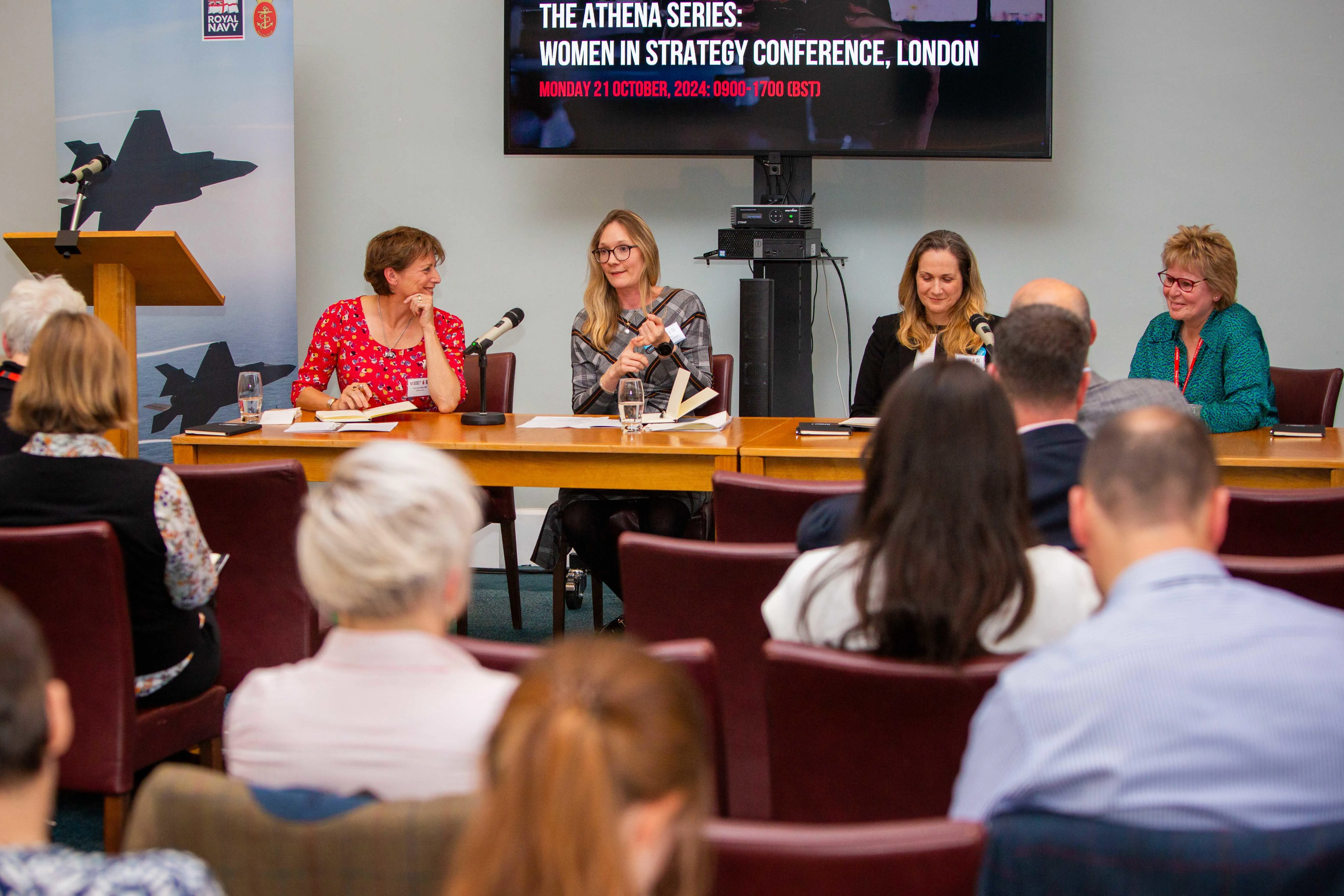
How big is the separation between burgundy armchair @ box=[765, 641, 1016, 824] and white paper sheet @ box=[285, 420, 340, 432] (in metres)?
2.28

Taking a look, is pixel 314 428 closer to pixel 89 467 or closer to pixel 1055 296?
pixel 89 467

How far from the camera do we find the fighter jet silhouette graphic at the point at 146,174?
16.0ft

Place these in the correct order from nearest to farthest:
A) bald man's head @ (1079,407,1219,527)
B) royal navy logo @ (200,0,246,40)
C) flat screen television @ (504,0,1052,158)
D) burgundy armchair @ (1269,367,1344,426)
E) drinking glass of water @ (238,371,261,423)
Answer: bald man's head @ (1079,407,1219,527), drinking glass of water @ (238,371,261,423), burgundy armchair @ (1269,367,1344,426), flat screen television @ (504,0,1052,158), royal navy logo @ (200,0,246,40)

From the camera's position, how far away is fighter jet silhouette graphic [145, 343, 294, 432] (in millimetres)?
4941

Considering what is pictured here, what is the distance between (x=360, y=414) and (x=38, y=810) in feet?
8.68

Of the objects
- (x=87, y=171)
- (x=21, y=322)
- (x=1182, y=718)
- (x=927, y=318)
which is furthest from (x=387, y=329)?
(x=1182, y=718)

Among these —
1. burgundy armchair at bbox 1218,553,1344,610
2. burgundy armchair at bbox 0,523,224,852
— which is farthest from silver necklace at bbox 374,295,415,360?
burgundy armchair at bbox 1218,553,1344,610

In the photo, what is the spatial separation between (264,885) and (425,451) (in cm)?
47

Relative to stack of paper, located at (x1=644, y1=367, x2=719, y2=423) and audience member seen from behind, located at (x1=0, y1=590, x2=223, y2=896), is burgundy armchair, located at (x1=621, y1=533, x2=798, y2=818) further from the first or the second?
stack of paper, located at (x1=644, y1=367, x2=719, y2=423)

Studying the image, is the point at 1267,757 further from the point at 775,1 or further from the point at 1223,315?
Result: the point at 775,1

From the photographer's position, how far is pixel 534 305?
531 centimetres

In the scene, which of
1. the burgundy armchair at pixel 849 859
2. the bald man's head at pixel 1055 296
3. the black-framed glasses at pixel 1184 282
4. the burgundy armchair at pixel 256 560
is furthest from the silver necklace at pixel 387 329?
the burgundy armchair at pixel 849 859

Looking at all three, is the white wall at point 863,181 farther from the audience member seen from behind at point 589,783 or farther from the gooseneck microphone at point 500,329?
the audience member seen from behind at point 589,783

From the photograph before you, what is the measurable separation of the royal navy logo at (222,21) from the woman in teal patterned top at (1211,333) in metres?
3.74
